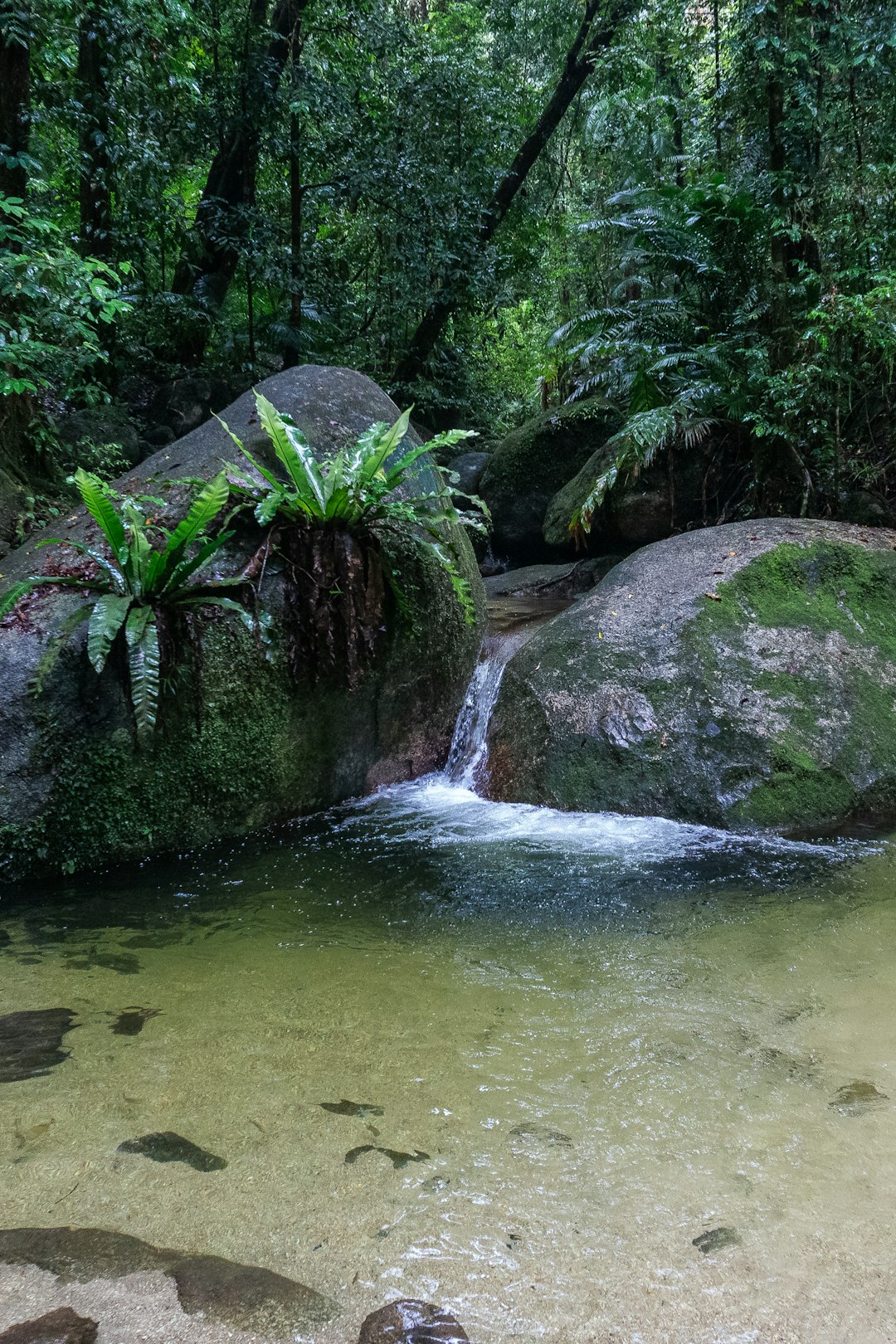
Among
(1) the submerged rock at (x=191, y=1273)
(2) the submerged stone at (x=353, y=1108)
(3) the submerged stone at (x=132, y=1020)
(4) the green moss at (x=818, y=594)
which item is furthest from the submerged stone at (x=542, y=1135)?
(4) the green moss at (x=818, y=594)

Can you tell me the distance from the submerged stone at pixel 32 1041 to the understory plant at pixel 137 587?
1.59 metres

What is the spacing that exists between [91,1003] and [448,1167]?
4.64ft

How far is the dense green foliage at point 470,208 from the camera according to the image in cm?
682

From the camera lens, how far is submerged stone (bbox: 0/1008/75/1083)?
2312mm

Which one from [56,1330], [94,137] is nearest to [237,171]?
[94,137]

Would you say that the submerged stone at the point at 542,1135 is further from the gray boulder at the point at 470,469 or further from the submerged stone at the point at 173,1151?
the gray boulder at the point at 470,469

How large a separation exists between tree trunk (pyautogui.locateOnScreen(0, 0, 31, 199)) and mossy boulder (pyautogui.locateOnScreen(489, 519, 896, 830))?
4.77 m

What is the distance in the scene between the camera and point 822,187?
7512 mm

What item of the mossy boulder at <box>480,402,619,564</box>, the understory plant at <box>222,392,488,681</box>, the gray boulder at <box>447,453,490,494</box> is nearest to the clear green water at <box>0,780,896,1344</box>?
the understory plant at <box>222,392,488,681</box>

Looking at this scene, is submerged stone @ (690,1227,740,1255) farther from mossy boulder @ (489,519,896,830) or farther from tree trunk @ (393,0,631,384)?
tree trunk @ (393,0,631,384)

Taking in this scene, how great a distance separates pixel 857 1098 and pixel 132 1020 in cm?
216

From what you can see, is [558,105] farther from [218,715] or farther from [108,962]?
[108,962]

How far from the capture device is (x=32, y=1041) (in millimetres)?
2463

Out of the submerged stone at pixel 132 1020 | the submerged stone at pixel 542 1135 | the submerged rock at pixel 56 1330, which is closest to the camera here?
the submerged rock at pixel 56 1330
